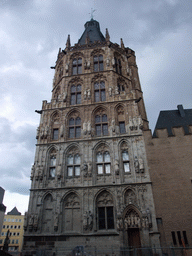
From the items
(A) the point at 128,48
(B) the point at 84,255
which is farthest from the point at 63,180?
(A) the point at 128,48

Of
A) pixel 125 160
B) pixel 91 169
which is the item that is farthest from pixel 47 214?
pixel 125 160

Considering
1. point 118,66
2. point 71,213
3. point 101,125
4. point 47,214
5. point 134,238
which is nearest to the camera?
point 134,238

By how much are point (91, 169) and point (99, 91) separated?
28.0 ft

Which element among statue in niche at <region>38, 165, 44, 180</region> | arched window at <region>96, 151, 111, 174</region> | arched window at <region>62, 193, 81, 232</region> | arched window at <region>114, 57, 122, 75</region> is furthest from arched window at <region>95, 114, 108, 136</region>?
arched window at <region>114, 57, 122, 75</region>

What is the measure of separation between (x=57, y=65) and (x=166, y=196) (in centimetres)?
2000

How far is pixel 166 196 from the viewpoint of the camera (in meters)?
14.5

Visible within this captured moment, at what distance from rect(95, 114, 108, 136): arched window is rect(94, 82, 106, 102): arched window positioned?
2.11 meters

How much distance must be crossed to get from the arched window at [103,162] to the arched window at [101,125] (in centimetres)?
202

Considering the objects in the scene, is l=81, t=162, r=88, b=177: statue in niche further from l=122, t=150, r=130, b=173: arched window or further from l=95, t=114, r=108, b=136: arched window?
l=95, t=114, r=108, b=136: arched window

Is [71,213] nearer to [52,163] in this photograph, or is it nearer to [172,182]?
[52,163]

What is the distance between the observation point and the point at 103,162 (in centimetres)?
1688

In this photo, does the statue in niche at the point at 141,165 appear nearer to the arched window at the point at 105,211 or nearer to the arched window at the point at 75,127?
the arched window at the point at 105,211

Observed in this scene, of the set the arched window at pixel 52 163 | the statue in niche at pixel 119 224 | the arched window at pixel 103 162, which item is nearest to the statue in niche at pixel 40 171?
the arched window at pixel 52 163

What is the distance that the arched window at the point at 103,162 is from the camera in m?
16.6
